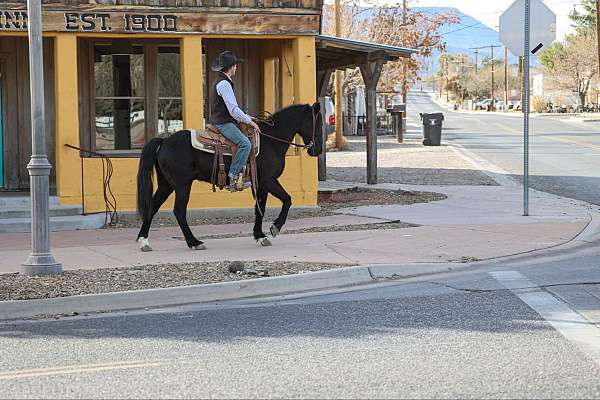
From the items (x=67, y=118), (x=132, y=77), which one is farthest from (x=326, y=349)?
(x=132, y=77)

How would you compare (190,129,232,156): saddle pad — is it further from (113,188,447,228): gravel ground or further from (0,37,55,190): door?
(0,37,55,190): door

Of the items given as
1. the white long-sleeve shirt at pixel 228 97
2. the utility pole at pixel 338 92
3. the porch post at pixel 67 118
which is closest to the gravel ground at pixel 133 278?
the white long-sleeve shirt at pixel 228 97

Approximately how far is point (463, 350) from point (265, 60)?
491 inches

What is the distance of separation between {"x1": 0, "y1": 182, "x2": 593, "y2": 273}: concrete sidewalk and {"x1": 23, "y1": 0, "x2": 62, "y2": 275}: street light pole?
0.71 meters

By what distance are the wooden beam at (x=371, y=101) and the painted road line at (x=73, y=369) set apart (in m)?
14.0

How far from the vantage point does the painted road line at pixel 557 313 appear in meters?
7.47

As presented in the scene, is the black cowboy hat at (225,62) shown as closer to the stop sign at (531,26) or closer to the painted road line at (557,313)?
the painted road line at (557,313)

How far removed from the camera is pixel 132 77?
17.7 m

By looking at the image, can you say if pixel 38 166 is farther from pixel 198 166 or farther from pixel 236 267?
pixel 198 166

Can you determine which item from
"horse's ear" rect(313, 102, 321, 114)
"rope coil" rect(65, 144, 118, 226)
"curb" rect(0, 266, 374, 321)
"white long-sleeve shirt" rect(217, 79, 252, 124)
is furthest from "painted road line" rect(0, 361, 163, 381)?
"rope coil" rect(65, 144, 118, 226)

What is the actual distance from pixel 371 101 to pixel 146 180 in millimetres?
9516

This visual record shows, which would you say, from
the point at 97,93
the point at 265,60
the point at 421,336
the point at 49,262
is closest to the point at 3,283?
the point at 49,262

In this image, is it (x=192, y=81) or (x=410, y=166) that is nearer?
(x=192, y=81)

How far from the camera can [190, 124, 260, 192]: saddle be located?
12422 millimetres
